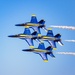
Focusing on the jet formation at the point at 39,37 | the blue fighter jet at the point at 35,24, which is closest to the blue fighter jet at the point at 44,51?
the jet formation at the point at 39,37

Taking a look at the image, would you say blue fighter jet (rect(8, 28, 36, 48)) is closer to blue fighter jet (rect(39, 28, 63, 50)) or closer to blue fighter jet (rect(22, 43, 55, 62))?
blue fighter jet (rect(22, 43, 55, 62))

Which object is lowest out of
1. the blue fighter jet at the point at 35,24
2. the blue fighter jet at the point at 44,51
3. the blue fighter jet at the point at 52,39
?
the blue fighter jet at the point at 44,51

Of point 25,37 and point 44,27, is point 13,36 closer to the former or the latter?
point 25,37

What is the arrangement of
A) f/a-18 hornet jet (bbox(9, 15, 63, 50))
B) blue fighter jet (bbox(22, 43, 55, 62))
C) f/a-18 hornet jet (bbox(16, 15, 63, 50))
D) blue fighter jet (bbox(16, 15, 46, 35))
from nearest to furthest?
f/a-18 hornet jet (bbox(9, 15, 63, 50))
blue fighter jet (bbox(22, 43, 55, 62))
f/a-18 hornet jet (bbox(16, 15, 63, 50))
blue fighter jet (bbox(16, 15, 46, 35))

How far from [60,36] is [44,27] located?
718cm

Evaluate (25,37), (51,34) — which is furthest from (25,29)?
(51,34)

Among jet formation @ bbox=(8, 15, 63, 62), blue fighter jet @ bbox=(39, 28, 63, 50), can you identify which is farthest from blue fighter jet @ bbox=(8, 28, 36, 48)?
blue fighter jet @ bbox=(39, 28, 63, 50)

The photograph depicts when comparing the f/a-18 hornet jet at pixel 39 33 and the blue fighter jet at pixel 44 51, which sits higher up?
the f/a-18 hornet jet at pixel 39 33

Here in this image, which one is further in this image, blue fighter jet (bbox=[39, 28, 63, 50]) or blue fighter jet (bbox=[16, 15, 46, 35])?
blue fighter jet (bbox=[16, 15, 46, 35])

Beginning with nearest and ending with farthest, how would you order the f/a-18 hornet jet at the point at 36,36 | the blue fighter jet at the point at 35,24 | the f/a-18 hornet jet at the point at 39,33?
the f/a-18 hornet jet at the point at 36,36 → the f/a-18 hornet jet at the point at 39,33 → the blue fighter jet at the point at 35,24

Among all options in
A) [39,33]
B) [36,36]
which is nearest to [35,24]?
[39,33]

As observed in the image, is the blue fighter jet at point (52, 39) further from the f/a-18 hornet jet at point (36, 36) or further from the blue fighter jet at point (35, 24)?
the blue fighter jet at point (35, 24)

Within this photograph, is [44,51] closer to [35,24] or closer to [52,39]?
[52,39]

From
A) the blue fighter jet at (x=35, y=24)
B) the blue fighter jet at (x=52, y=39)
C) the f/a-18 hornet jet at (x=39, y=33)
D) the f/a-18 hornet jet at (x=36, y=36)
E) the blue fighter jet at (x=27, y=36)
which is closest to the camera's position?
the f/a-18 hornet jet at (x=36, y=36)
